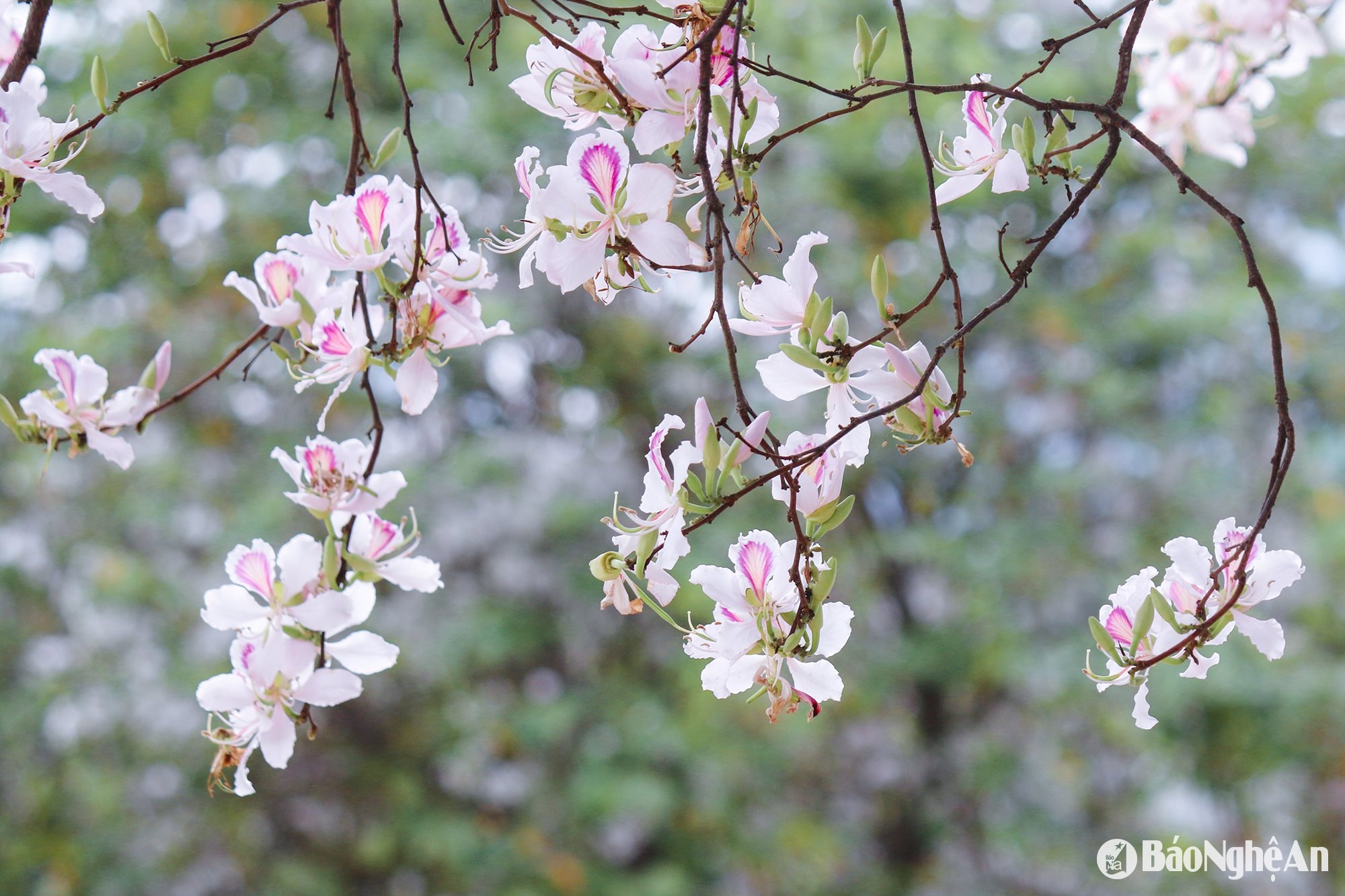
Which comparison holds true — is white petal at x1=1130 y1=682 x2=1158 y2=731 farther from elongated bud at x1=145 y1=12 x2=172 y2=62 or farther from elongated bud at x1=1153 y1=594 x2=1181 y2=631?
elongated bud at x1=145 y1=12 x2=172 y2=62

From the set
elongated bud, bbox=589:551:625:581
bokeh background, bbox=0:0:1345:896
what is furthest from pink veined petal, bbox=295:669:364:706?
bokeh background, bbox=0:0:1345:896

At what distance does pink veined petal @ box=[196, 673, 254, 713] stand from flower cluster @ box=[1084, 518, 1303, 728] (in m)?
0.38

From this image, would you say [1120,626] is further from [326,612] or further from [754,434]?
[326,612]

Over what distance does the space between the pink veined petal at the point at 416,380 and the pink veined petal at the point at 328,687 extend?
0.42ft

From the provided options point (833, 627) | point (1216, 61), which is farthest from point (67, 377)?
point (1216, 61)

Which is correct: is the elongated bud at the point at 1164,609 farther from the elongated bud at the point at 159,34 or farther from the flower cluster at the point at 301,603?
the elongated bud at the point at 159,34

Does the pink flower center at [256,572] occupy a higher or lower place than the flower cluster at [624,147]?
lower

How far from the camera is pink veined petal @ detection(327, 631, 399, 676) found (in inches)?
22.7

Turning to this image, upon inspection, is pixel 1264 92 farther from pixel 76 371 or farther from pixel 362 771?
pixel 362 771


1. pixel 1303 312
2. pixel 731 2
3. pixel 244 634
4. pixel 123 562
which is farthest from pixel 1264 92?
pixel 123 562

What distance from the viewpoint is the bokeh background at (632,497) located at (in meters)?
2.05

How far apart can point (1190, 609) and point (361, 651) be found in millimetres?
392

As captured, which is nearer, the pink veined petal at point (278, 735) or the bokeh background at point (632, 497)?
the pink veined petal at point (278, 735)

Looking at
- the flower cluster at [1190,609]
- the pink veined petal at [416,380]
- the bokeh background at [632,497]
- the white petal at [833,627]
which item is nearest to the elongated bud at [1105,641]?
the flower cluster at [1190,609]
